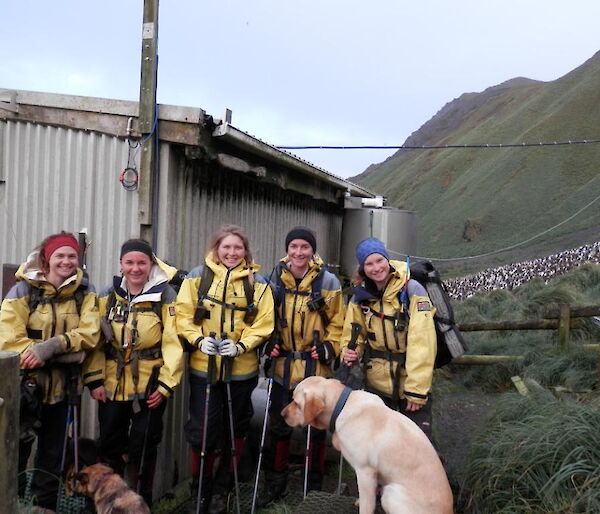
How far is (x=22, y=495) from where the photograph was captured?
16.1 ft

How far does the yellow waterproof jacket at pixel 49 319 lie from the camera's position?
4.39m

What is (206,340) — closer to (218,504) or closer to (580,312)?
(218,504)

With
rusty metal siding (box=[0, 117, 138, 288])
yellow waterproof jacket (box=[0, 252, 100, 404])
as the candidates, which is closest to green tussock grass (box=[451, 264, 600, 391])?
rusty metal siding (box=[0, 117, 138, 288])

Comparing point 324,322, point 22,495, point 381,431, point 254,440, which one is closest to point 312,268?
point 324,322

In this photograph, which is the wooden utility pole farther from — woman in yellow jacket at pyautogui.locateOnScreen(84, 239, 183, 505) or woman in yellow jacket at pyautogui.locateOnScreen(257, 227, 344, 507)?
woman in yellow jacket at pyautogui.locateOnScreen(257, 227, 344, 507)

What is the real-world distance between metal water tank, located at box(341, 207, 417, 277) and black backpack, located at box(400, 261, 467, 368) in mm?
6708

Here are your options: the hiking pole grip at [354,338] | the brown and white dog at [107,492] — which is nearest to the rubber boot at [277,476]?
the hiking pole grip at [354,338]

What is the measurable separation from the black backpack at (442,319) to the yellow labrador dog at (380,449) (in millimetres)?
1108

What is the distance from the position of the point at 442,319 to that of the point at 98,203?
11.6 feet

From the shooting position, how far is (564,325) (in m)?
8.90

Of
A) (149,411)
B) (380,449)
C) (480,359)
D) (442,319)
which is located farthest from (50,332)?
(480,359)

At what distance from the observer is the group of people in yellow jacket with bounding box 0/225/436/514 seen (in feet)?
14.7

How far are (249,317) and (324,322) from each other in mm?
665

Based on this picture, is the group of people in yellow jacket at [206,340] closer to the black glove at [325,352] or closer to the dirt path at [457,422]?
the black glove at [325,352]
